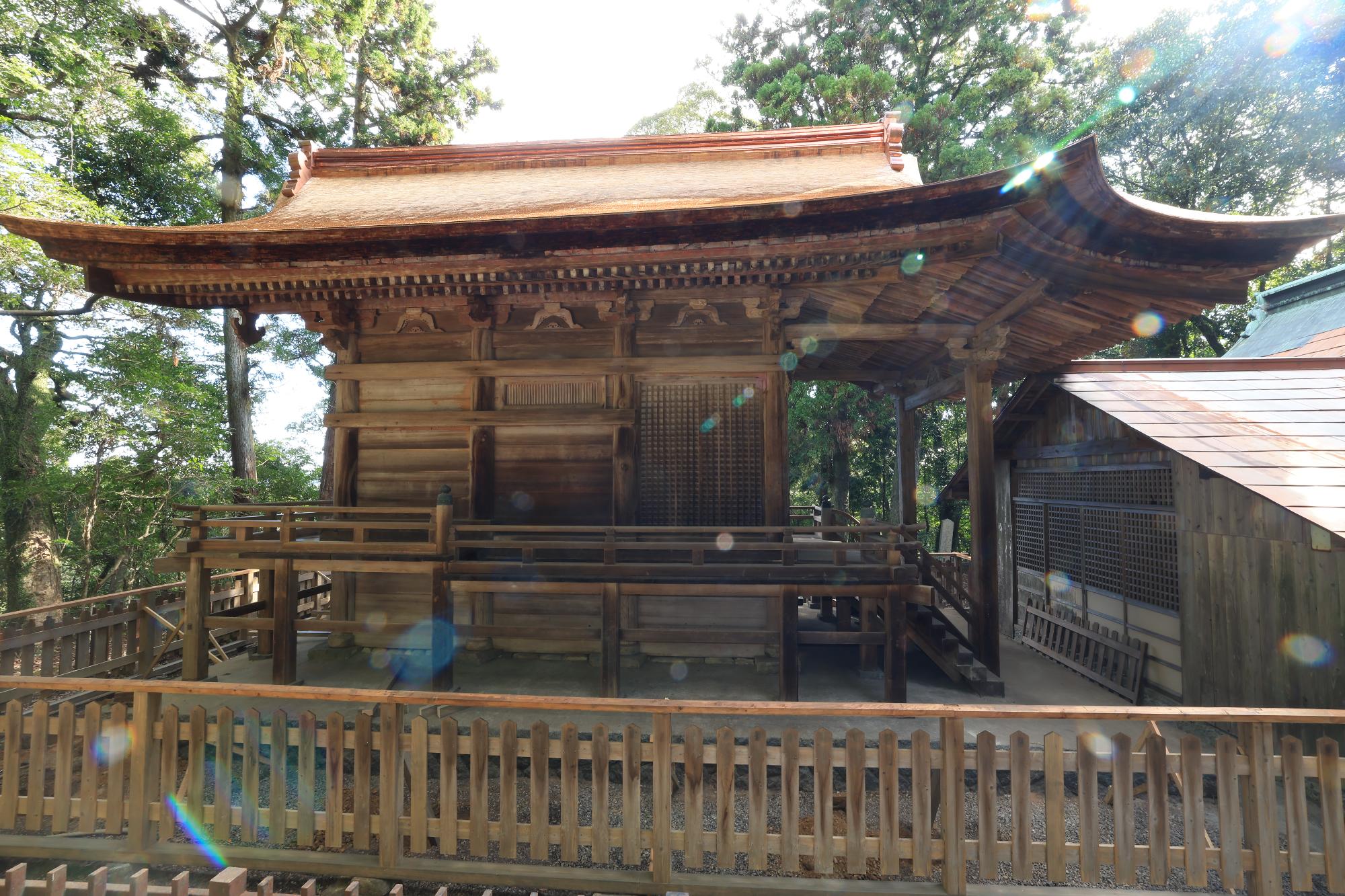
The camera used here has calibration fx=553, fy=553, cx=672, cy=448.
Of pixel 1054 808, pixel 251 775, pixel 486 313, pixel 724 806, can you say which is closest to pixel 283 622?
pixel 251 775

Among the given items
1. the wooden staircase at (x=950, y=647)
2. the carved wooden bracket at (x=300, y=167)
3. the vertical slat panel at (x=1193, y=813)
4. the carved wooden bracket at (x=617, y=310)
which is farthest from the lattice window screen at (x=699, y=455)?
the carved wooden bracket at (x=300, y=167)

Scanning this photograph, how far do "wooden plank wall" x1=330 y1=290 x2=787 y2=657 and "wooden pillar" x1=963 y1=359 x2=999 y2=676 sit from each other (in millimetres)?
2589

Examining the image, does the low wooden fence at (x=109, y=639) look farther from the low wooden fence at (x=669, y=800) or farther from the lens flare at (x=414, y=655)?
the low wooden fence at (x=669, y=800)

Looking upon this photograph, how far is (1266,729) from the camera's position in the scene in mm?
3113

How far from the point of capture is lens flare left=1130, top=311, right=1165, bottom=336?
6262 mm

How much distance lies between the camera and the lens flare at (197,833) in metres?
3.52

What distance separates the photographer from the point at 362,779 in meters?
3.45

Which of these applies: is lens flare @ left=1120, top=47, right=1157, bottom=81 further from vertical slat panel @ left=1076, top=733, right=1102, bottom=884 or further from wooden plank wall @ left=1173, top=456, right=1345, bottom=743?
vertical slat panel @ left=1076, top=733, right=1102, bottom=884

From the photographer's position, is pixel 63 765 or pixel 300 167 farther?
pixel 300 167

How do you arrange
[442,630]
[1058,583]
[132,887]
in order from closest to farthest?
[132,887] < [442,630] < [1058,583]

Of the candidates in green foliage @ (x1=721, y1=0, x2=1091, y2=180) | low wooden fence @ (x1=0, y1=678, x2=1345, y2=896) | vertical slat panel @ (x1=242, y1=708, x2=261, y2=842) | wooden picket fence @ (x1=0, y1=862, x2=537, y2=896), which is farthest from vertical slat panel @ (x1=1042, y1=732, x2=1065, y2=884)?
green foliage @ (x1=721, y1=0, x2=1091, y2=180)

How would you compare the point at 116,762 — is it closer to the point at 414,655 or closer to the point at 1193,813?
the point at 414,655

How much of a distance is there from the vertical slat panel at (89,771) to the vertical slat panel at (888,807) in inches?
194

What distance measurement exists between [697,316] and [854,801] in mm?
5469
